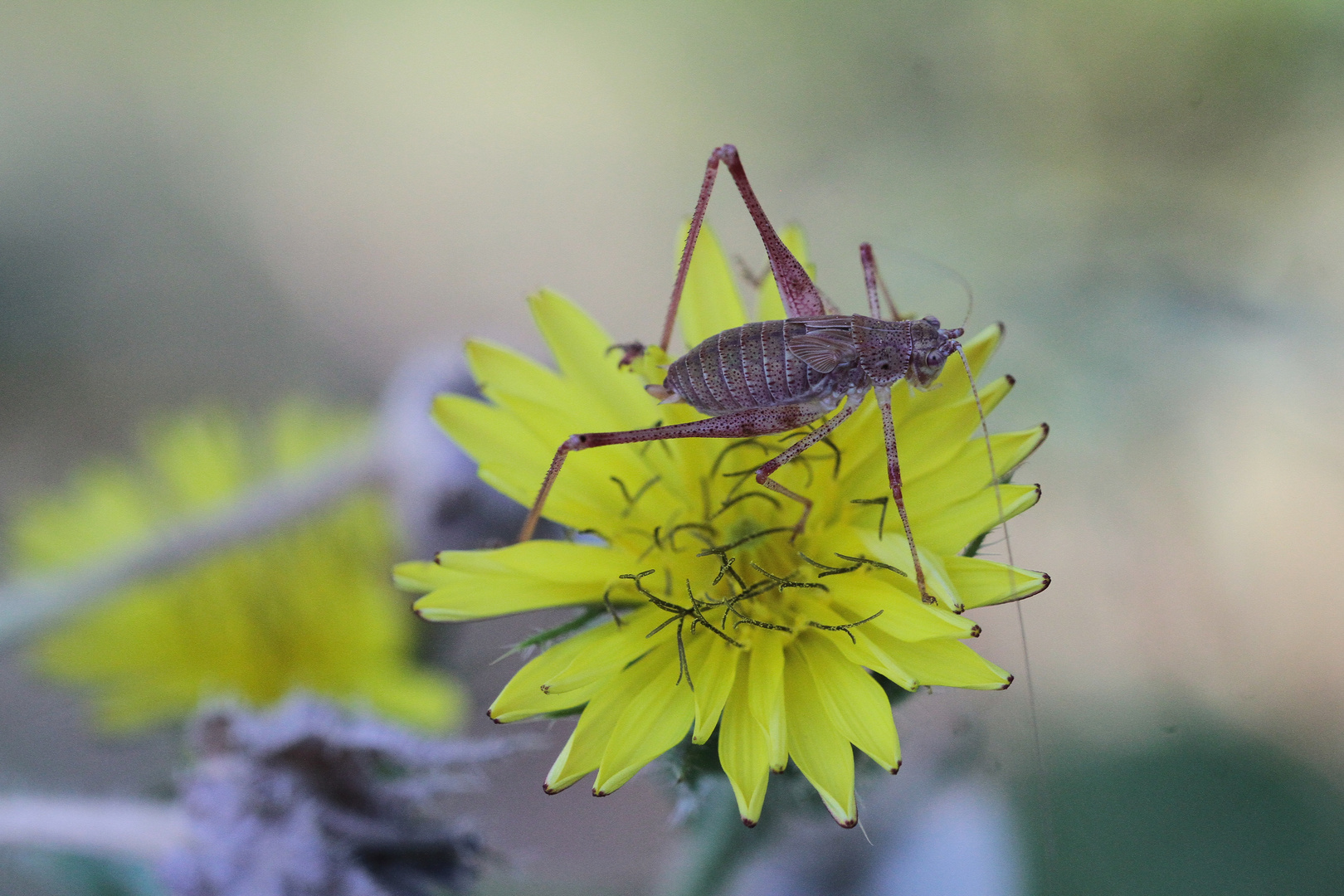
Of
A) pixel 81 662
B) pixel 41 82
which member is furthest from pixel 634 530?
pixel 41 82

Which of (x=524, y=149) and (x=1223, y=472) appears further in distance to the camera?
(x=524, y=149)

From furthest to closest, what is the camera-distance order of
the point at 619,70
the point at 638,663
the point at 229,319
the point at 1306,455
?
the point at 229,319
the point at 619,70
the point at 1306,455
the point at 638,663

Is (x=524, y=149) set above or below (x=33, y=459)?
above

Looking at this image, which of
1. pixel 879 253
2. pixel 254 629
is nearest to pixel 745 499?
pixel 879 253

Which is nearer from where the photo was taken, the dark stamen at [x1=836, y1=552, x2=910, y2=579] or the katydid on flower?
the dark stamen at [x1=836, y1=552, x2=910, y2=579]

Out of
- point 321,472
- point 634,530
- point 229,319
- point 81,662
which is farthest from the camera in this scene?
point 229,319

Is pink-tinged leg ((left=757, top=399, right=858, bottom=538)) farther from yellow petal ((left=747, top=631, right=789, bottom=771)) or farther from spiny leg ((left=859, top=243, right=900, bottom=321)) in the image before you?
spiny leg ((left=859, top=243, right=900, bottom=321))

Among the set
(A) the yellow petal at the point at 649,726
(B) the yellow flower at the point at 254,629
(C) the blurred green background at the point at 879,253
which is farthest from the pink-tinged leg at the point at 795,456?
(B) the yellow flower at the point at 254,629

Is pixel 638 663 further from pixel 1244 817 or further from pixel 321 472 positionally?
pixel 1244 817

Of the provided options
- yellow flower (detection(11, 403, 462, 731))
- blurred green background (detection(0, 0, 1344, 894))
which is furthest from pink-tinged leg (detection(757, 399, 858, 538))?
yellow flower (detection(11, 403, 462, 731))
